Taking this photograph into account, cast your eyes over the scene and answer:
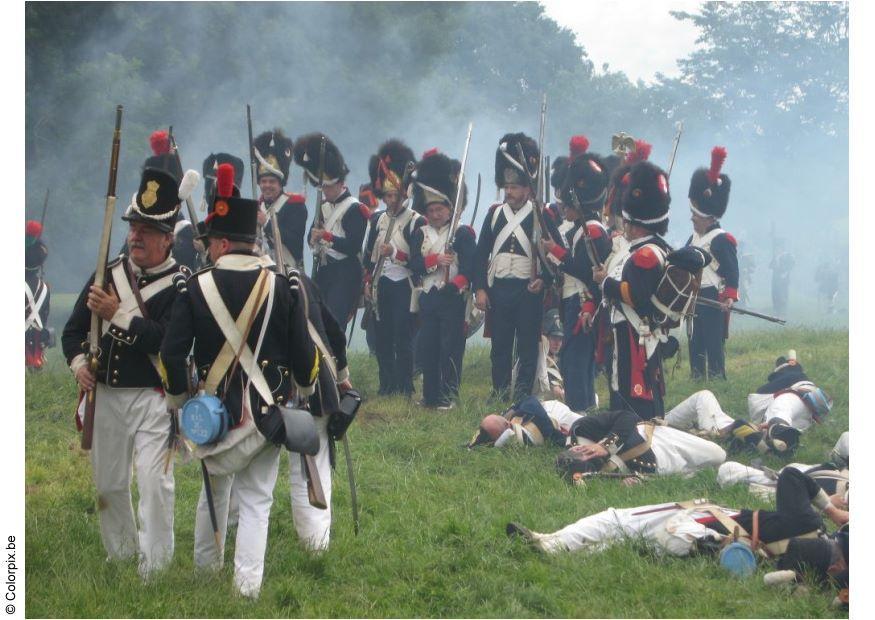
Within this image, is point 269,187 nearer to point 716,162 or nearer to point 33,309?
point 33,309


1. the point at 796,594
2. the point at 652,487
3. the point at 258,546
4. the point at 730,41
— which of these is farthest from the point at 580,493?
the point at 730,41

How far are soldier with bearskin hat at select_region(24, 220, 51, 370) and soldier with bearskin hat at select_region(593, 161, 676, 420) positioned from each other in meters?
7.11

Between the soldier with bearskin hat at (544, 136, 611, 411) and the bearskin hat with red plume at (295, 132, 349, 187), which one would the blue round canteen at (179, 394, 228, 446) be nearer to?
the soldier with bearskin hat at (544, 136, 611, 411)

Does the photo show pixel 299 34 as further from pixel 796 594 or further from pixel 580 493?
pixel 796 594

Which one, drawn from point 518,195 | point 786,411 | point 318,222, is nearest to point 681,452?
point 786,411

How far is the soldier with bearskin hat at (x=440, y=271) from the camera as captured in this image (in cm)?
1059

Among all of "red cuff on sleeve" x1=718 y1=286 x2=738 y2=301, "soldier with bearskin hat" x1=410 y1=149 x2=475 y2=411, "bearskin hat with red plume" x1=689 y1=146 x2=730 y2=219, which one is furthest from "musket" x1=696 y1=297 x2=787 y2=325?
"soldier with bearskin hat" x1=410 y1=149 x2=475 y2=411

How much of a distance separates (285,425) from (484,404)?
5.26 meters

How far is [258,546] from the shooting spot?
5242 millimetres

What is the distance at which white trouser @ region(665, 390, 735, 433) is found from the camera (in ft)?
28.8

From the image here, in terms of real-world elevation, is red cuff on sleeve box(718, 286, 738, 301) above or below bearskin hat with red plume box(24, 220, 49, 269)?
below

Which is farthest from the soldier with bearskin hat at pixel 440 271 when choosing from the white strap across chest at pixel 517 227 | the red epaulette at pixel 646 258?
the red epaulette at pixel 646 258

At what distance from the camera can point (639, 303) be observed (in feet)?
27.1

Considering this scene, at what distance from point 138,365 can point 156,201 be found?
0.81 meters
